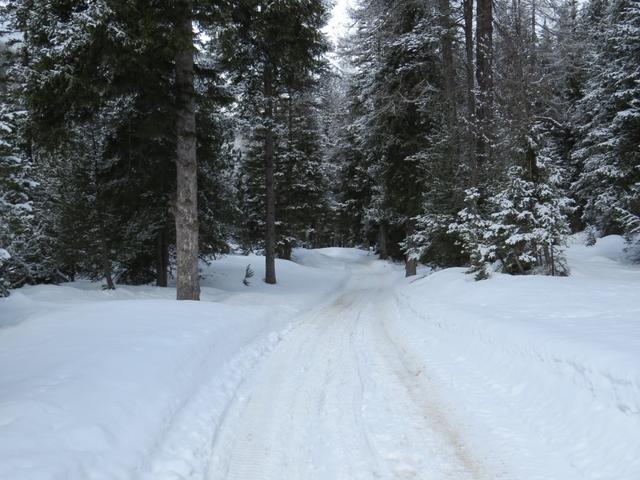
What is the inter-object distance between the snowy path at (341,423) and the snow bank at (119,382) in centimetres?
35

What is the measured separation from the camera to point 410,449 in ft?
12.3

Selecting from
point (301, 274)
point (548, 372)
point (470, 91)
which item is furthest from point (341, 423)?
point (301, 274)

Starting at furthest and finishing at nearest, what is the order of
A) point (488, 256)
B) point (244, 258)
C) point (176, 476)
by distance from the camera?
point (244, 258) → point (488, 256) → point (176, 476)

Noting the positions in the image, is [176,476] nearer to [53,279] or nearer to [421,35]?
[421,35]

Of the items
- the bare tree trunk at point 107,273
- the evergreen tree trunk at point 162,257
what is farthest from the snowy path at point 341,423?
the bare tree trunk at point 107,273

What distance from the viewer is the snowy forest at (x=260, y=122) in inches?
343

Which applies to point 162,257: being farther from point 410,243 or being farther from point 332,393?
point 332,393

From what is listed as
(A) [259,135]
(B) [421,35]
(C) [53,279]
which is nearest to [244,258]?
(A) [259,135]

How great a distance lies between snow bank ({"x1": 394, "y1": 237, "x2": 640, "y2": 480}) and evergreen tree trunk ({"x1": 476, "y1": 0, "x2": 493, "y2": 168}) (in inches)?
224

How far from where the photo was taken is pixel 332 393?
5.18m

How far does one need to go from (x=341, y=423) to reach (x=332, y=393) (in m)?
0.86

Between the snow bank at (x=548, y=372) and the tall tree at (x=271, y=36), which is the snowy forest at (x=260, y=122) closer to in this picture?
the tall tree at (x=271, y=36)

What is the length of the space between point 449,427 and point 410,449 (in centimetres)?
64

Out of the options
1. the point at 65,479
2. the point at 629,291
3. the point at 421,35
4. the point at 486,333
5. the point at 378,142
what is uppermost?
the point at 421,35
